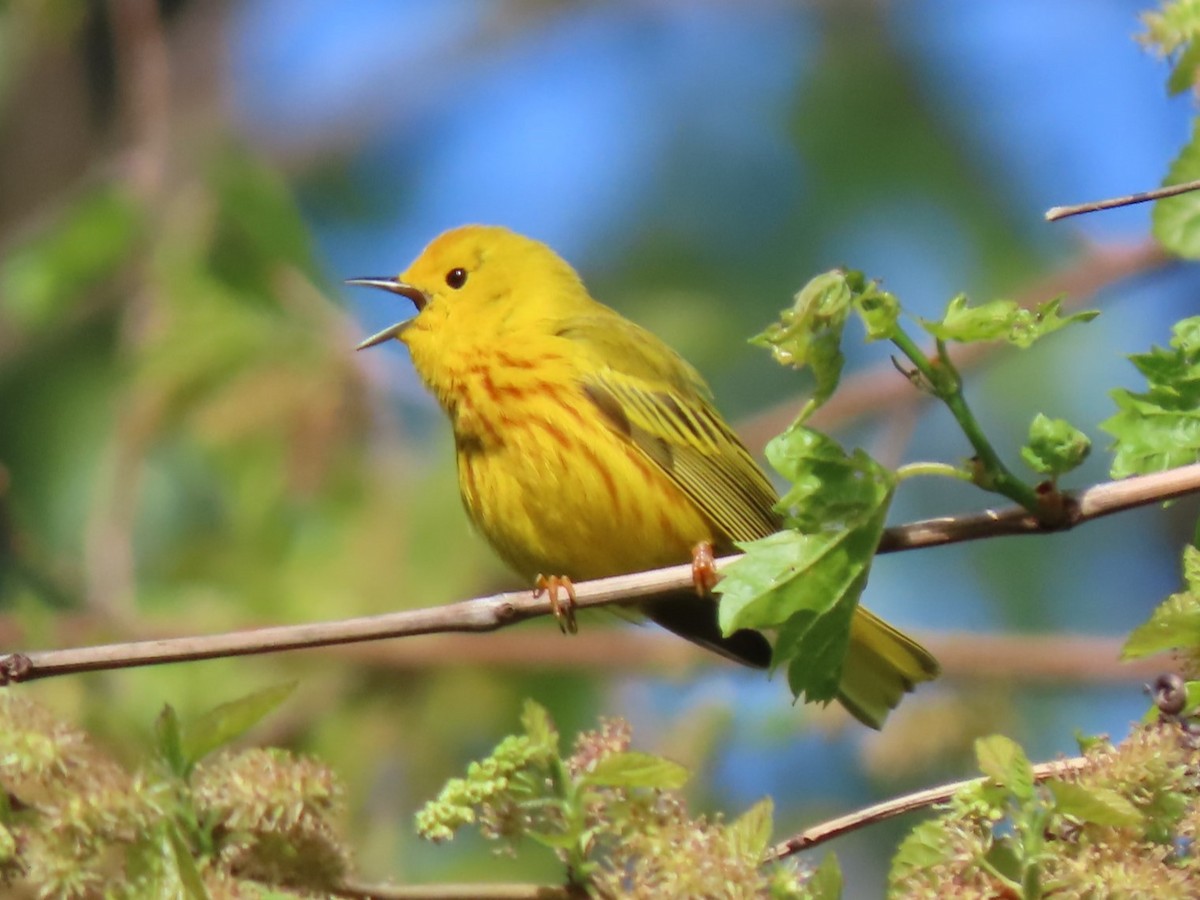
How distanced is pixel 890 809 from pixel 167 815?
0.98 m

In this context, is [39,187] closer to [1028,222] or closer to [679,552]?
[1028,222]

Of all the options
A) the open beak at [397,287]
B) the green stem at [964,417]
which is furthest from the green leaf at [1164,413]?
the open beak at [397,287]

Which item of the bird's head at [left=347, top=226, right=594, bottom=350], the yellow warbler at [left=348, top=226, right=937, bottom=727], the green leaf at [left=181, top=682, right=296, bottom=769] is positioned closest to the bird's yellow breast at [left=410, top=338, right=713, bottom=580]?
the yellow warbler at [left=348, top=226, right=937, bottom=727]

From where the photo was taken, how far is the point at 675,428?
158 inches

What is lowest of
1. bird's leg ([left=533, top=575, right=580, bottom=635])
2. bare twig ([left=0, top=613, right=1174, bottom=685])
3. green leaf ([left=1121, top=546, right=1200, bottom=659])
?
green leaf ([left=1121, top=546, right=1200, bottom=659])

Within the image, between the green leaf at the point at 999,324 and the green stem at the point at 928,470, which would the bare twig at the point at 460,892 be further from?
the green leaf at the point at 999,324

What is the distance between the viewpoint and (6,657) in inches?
91.1

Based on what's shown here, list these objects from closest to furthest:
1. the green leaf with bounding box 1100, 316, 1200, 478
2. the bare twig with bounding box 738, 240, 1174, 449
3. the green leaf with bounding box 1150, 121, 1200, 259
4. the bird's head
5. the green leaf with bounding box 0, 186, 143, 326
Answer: the green leaf with bounding box 1100, 316, 1200, 478, the green leaf with bounding box 1150, 121, 1200, 259, the bare twig with bounding box 738, 240, 1174, 449, the bird's head, the green leaf with bounding box 0, 186, 143, 326

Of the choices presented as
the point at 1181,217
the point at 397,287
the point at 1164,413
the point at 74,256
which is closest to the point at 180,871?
the point at 1164,413

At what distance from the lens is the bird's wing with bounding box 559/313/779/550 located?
383 cm

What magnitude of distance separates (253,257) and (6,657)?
8.98ft

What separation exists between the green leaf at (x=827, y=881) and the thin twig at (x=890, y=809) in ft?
0.21

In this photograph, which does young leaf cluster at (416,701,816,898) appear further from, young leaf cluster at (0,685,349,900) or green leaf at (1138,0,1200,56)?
green leaf at (1138,0,1200,56)

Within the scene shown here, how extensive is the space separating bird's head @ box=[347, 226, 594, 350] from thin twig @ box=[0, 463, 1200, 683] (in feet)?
5.94
